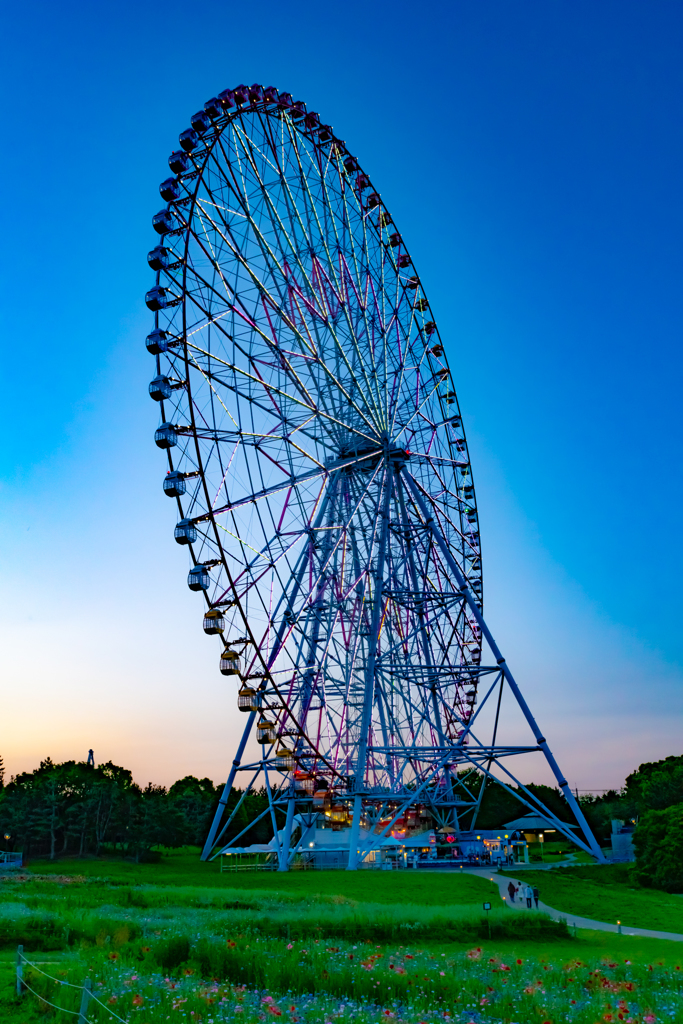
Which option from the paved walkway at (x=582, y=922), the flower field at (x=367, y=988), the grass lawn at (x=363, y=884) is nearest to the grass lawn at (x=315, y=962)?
the flower field at (x=367, y=988)

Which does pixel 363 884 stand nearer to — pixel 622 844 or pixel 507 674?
pixel 507 674

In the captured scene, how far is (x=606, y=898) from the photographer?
30375 millimetres

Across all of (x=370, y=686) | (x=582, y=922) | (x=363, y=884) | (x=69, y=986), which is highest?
(x=370, y=686)

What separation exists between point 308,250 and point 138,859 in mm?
58891

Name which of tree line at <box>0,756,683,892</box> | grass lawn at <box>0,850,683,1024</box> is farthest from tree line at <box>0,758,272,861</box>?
grass lawn at <box>0,850,683,1024</box>

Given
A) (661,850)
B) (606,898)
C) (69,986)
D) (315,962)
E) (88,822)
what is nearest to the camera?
(69,986)

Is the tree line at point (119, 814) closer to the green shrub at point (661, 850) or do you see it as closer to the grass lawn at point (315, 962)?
the green shrub at point (661, 850)

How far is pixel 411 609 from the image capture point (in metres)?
43.2

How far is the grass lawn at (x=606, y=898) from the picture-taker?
86.4ft

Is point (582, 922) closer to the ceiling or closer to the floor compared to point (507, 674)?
closer to the floor

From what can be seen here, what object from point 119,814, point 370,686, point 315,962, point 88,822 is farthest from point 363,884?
point 88,822

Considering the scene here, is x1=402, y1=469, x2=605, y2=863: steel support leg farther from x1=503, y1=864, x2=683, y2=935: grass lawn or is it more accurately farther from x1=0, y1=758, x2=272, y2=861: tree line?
x1=0, y1=758, x2=272, y2=861: tree line

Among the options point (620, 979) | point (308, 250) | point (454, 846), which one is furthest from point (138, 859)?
point (620, 979)

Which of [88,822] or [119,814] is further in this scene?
[88,822]
